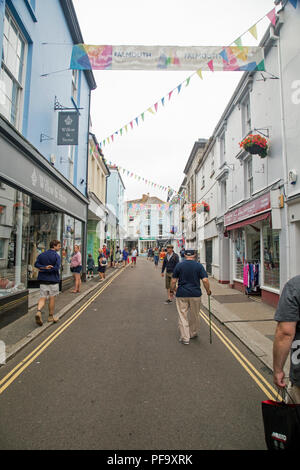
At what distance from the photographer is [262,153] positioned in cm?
900

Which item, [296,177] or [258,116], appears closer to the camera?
[296,177]

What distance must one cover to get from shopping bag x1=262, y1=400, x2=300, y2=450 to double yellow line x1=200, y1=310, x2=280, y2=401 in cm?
76

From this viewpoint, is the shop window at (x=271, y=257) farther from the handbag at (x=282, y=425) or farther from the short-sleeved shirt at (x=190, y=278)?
the handbag at (x=282, y=425)

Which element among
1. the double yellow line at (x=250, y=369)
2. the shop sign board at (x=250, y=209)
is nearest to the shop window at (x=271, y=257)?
the shop sign board at (x=250, y=209)

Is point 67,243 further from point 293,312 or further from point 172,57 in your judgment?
point 293,312

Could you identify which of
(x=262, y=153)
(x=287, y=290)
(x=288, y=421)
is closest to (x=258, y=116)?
(x=262, y=153)

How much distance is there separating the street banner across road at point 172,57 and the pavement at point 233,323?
693cm

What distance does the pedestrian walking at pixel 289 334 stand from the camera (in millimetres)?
2078

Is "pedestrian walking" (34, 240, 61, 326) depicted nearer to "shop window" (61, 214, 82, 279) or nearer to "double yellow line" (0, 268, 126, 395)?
"double yellow line" (0, 268, 126, 395)

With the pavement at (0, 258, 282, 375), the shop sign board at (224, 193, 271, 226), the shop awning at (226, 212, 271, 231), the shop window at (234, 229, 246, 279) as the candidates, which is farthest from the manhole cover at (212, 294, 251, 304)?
the shop sign board at (224, 193, 271, 226)

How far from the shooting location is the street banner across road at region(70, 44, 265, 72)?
25.1ft

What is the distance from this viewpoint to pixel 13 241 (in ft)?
Answer: 24.1
